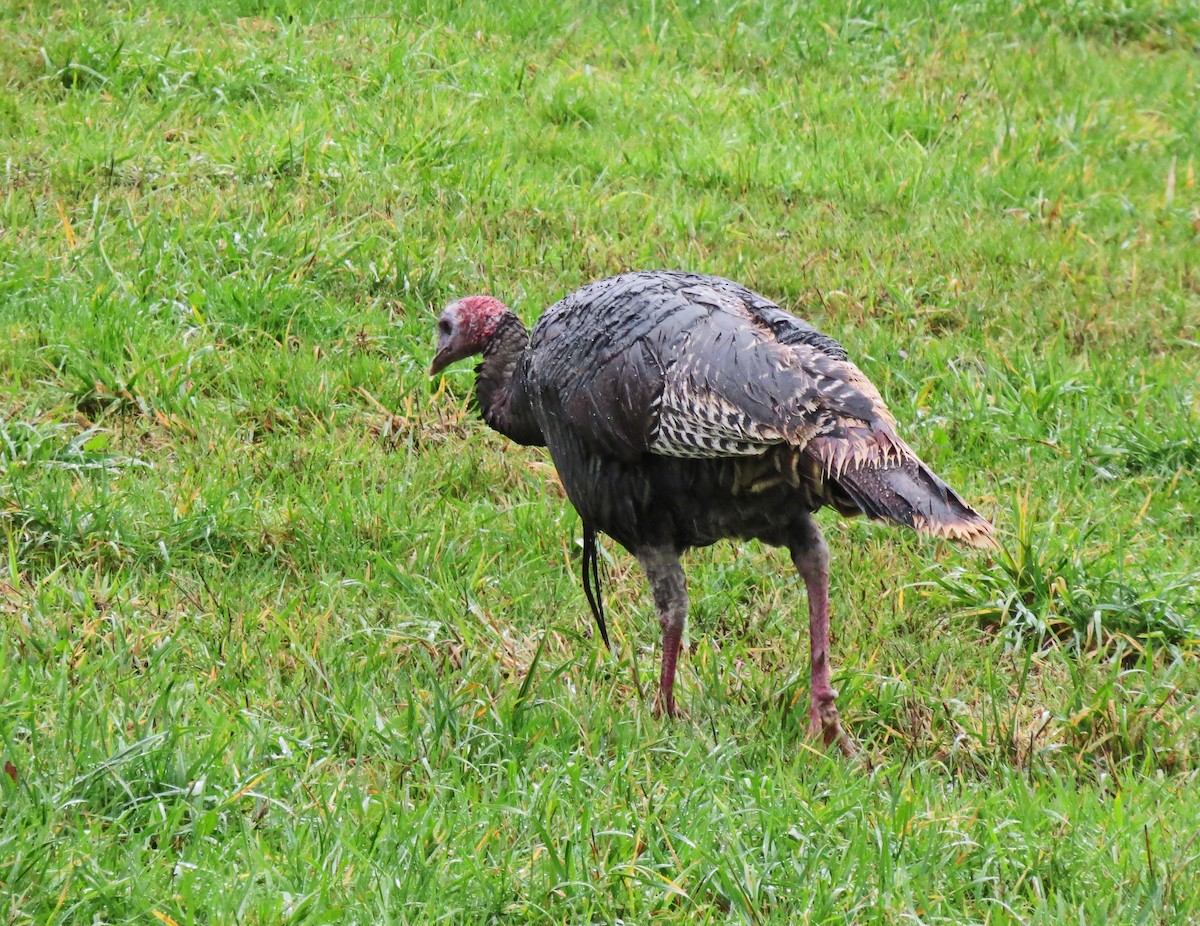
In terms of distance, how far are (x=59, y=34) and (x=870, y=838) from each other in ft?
22.3

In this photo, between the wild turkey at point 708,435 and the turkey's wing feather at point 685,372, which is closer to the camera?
the wild turkey at point 708,435

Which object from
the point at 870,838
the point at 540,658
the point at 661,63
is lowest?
the point at 540,658

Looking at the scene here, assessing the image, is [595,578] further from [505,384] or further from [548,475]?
[548,475]

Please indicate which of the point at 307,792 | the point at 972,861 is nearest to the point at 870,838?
the point at 972,861

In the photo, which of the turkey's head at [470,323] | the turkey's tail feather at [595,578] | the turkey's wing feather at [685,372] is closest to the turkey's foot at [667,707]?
the turkey's tail feather at [595,578]

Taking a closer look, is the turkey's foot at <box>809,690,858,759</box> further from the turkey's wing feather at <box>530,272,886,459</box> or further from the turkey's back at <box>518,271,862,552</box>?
the turkey's wing feather at <box>530,272,886,459</box>

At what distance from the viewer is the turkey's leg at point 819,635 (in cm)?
458

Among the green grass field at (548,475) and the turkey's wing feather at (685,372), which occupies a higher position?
the turkey's wing feather at (685,372)

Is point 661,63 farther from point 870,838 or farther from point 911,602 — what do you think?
point 870,838

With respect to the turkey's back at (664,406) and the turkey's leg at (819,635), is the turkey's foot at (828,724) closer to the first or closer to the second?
the turkey's leg at (819,635)

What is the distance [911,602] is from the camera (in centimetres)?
545

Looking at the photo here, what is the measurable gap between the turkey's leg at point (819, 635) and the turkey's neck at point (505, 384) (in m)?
1.09

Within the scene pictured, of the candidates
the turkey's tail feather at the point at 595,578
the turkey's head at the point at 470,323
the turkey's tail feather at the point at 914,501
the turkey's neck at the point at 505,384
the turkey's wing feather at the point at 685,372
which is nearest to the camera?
the turkey's tail feather at the point at 914,501

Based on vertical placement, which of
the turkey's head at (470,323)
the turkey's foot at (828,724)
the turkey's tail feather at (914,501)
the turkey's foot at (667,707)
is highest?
the turkey's tail feather at (914,501)
